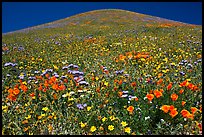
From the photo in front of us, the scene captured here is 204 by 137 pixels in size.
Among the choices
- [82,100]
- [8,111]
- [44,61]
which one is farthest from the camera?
[44,61]

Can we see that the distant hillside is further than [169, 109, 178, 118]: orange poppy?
Yes

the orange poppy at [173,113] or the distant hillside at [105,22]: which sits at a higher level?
the orange poppy at [173,113]

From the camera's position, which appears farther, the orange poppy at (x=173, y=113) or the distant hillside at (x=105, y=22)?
the distant hillside at (x=105, y=22)

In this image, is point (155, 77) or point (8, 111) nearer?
point (8, 111)

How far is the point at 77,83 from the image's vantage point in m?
5.52

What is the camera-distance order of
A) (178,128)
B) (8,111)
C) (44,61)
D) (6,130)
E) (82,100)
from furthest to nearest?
(44,61), (82,100), (8,111), (6,130), (178,128)

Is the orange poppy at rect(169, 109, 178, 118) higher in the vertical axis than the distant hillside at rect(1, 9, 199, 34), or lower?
higher

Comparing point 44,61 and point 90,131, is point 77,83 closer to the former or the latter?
point 90,131

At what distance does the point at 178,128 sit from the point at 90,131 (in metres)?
1.10

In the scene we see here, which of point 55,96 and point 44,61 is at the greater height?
point 55,96

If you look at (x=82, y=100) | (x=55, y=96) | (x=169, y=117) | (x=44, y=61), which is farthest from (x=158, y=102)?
(x=44, y=61)

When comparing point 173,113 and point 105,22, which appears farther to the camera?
point 105,22

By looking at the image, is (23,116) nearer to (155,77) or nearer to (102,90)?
(102,90)

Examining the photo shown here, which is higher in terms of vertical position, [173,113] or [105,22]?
[173,113]
